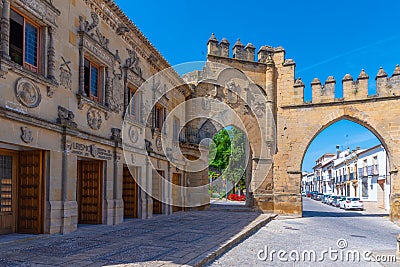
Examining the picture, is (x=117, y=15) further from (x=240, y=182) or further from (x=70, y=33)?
(x=240, y=182)

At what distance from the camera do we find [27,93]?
7.62 m

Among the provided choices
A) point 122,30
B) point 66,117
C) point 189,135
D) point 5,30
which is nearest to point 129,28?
point 122,30

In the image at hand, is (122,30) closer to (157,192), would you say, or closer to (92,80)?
(92,80)

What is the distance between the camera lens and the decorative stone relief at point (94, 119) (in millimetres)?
10102

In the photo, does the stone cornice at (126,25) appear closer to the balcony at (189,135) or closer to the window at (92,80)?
the window at (92,80)

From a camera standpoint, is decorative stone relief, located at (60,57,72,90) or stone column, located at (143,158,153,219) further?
stone column, located at (143,158,153,219)

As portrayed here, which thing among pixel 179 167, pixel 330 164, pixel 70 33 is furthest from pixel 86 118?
pixel 330 164

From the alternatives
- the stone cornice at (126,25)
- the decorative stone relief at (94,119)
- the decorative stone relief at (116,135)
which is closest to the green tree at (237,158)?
the stone cornice at (126,25)

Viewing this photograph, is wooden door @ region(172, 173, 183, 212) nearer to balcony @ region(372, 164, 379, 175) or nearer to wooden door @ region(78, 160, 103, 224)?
wooden door @ region(78, 160, 103, 224)

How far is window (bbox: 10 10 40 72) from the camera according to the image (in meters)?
7.69

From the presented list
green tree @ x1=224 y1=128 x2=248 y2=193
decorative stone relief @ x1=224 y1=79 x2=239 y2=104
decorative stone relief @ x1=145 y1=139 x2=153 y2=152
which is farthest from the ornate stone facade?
green tree @ x1=224 y1=128 x2=248 y2=193

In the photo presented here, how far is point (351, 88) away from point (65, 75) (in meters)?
13.8

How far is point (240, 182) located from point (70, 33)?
106ft

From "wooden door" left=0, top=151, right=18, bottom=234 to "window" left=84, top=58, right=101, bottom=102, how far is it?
111 inches
